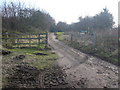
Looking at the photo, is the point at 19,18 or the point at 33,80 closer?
the point at 33,80

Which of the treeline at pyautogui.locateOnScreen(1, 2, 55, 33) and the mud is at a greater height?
the treeline at pyautogui.locateOnScreen(1, 2, 55, 33)

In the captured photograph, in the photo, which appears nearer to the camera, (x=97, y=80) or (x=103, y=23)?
(x=97, y=80)

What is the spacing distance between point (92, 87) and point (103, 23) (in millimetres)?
20204

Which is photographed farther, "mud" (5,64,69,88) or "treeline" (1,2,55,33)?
"treeline" (1,2,55,33)

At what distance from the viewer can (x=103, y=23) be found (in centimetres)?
2122

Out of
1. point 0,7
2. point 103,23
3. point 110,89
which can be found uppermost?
point 0,7

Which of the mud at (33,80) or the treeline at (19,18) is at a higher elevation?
the treeline at (19,18)

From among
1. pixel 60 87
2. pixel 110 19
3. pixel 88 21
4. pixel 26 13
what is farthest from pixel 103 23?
pixel 26 13

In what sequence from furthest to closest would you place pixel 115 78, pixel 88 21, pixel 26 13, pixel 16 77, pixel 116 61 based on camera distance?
pixel 26 13 → pixel 88 21 → pixel 116 61 → pixel 115 78 → pixel 16 77

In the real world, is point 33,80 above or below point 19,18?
below

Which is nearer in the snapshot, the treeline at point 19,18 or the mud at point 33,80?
the mud at point 33,80

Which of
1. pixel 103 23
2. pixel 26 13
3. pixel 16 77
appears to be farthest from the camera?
pixel 26 13

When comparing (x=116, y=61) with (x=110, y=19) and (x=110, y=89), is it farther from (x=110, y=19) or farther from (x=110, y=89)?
(x=110, y=19)

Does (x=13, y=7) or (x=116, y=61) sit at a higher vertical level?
(x=13, y=7)
